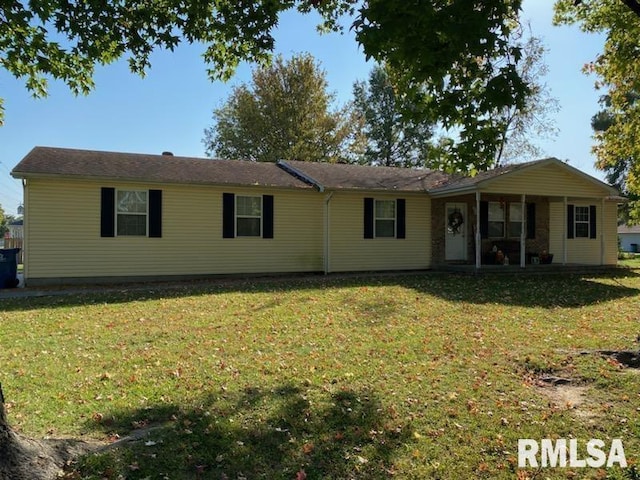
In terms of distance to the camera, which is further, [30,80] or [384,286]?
[384,286]

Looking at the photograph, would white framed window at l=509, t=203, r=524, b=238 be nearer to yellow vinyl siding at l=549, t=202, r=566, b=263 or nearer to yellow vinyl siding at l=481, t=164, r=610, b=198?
yellow vinyl siding at l=549, t=202, r=566, b=263

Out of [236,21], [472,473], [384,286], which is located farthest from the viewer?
[384,286]

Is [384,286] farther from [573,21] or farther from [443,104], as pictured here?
[573,21]

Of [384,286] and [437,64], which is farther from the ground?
[437,64]

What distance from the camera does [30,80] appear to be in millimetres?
6402

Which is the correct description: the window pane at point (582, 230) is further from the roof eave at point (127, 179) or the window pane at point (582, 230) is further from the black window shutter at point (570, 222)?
the roof eave at point (127, 179)

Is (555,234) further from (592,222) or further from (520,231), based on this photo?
(592,222)

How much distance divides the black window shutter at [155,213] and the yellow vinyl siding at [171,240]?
0.44 feet

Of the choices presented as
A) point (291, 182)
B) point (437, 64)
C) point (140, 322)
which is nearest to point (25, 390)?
point (140, 322)

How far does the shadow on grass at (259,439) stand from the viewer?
332 cm

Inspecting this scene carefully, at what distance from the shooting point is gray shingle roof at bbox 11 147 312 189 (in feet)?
42.2

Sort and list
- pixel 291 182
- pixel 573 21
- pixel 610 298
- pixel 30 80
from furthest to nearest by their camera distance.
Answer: pixel 291 182 < pixel 573 21 < pixel 610 298 < pixel 30 80

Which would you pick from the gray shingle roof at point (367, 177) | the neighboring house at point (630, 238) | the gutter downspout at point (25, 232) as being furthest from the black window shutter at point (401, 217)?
the neighboring house at point (630, 238)

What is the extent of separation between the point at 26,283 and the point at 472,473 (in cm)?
1298
